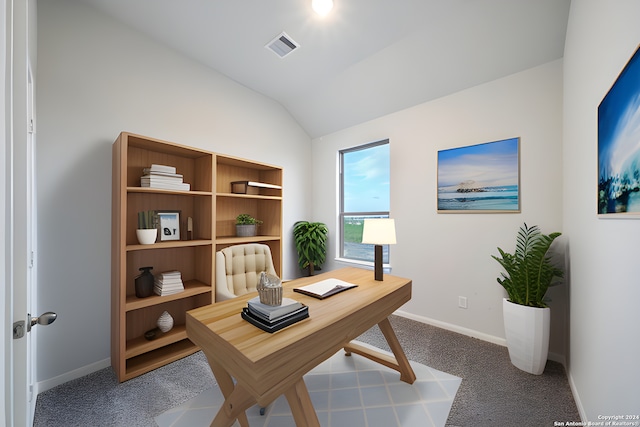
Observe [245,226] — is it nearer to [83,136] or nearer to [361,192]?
[83,136]

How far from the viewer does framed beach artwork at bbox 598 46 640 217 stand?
920 mm

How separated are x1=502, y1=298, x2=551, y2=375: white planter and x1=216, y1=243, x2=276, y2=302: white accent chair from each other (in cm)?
208

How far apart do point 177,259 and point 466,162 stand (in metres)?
3.12

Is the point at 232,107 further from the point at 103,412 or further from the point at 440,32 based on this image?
the point at 103,412

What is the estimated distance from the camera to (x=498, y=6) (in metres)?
1.96

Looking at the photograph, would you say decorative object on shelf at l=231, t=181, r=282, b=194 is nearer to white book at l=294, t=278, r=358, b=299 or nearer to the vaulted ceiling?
the vaulted ceiling

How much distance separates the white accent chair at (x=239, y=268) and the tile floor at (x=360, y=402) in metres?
0.76

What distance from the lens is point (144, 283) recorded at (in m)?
2.10

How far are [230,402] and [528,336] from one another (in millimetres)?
2194

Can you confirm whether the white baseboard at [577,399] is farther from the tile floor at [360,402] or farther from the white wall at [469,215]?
the tile floor at [360,402]

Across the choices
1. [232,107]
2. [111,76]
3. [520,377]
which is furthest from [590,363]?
[111,76]

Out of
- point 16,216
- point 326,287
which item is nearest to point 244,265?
point 326,287

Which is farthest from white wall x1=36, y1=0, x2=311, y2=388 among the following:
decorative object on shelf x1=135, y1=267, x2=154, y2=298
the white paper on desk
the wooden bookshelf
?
the white paper on desk

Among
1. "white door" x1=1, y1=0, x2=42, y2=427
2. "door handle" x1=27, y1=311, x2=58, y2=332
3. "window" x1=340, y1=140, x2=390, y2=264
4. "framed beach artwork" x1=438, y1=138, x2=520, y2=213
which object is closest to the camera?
"white door" x1=1, y1=0, x2=42, y2=427
